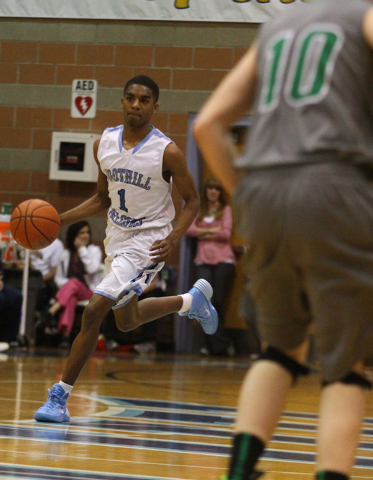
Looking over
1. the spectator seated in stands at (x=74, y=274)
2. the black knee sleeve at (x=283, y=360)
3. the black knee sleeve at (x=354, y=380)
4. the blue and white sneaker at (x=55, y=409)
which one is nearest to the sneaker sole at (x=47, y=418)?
the blue and white sneaker at (x=55, y=409)

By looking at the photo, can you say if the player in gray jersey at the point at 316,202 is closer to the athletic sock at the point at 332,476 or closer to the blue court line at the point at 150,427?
the athletic sock at the point at 332,476

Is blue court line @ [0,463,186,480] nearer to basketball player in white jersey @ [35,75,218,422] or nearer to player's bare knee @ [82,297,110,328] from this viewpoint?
player's bare knee @ [82,297,110,328]

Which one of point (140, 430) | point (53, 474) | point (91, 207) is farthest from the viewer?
point (91, 207)

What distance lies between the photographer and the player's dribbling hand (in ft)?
12.6

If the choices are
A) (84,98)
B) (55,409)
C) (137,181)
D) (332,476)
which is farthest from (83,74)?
(332,476)

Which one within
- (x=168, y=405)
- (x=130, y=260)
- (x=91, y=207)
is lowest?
(x=168, y=405)

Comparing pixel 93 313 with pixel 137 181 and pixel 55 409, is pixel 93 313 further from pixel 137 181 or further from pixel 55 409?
pixel 137 181

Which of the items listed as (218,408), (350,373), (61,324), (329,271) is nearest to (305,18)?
(329,271)

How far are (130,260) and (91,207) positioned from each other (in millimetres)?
356

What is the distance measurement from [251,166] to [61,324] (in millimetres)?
6545

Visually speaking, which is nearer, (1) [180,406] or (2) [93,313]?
(2) [93,313]

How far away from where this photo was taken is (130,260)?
3.95 m

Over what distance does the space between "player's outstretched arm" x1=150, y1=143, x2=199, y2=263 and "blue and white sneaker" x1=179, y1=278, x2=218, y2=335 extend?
70 cm

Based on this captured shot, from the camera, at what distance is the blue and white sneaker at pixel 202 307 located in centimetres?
455
